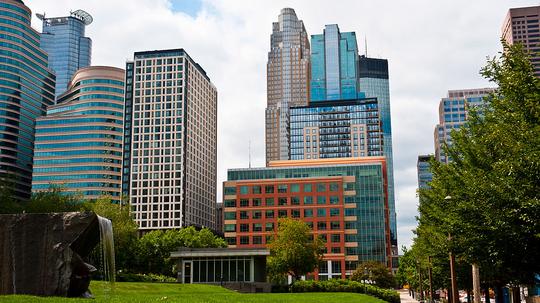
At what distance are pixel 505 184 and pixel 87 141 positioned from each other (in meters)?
175

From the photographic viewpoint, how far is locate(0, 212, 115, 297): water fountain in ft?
82.0

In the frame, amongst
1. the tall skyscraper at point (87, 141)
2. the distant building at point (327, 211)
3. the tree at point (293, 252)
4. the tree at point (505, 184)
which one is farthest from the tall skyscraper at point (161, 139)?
the tree at point (505, 184)

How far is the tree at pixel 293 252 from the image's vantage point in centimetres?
7719

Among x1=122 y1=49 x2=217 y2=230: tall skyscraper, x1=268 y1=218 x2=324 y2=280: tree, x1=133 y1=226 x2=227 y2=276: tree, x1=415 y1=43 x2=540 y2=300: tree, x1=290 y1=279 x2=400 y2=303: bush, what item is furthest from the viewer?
x1=122 y1=49 x2=217 y2=230: tall skyscraper

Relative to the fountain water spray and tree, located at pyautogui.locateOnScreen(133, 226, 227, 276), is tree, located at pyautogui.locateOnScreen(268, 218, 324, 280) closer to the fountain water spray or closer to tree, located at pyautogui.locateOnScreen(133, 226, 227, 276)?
tree, located at pyautogui.locateOnScreen(133, 226, 227, 276)

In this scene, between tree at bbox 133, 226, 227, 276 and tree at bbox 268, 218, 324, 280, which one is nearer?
tree at bbox 268, 218, 324, 280

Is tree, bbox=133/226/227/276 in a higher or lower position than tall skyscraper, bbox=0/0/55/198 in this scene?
lower

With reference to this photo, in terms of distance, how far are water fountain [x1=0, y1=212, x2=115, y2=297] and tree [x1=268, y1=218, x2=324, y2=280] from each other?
2081 inches

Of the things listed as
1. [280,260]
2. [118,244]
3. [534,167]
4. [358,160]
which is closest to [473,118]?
[534,167]

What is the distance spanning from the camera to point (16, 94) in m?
193

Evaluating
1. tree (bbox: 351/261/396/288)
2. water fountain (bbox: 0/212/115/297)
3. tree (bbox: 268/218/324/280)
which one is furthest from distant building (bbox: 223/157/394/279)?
water fountain (bbox: 0/212/115/297)

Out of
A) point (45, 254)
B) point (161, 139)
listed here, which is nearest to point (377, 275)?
point (45, 254)

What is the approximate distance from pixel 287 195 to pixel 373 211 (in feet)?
64.9

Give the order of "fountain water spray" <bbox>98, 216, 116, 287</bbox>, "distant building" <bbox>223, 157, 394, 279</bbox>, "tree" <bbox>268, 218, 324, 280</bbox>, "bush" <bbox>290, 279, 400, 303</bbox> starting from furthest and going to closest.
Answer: "distant building" <bbox>223, 157, 394, 279</bbox> < "tree" <bbox>268, 218, 324, 280</bbox> < "bush" <bbox>290, 279, 400, 303</bbox> < "fountain water spray" <bbox>98, 216, 116, 287</bbox>
